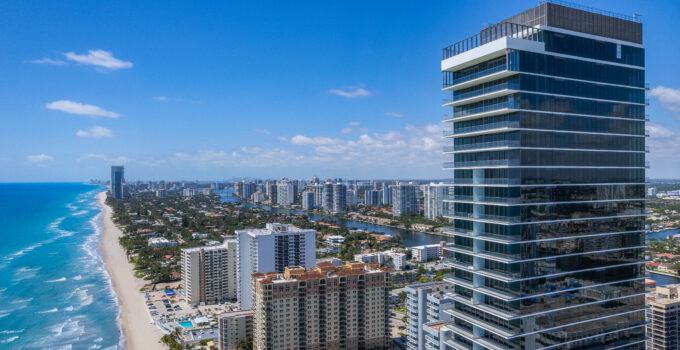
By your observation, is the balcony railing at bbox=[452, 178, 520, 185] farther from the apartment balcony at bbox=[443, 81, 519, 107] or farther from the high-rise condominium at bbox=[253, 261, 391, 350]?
the high-rise condominium at bbox=[253, 261, 391, 350]

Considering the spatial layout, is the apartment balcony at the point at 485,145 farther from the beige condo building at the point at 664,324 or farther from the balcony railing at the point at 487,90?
the beige condo building at the point at 664,324

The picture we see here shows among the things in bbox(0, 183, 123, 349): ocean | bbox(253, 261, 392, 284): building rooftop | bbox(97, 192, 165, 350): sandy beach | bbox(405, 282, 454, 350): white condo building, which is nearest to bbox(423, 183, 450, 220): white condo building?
bbox(97, 192, 165, 350): sandy beach

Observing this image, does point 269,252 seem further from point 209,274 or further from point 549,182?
point 549,182

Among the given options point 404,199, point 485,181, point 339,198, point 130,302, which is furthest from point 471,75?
point 339,198

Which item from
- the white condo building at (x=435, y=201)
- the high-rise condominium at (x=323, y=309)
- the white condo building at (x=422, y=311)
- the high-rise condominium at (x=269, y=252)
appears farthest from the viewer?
the white condo building at (x=435, y=201)

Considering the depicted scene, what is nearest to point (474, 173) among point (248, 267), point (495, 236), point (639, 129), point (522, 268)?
point (495, 236)

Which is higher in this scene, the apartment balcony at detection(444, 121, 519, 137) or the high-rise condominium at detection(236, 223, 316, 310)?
the apartment balcony at detection(444, 121, 519, 137)

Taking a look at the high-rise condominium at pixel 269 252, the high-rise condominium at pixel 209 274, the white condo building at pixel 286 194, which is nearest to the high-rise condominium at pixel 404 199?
the white condo building at pixel 286 194
